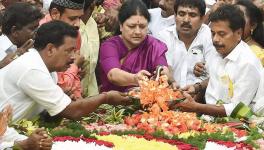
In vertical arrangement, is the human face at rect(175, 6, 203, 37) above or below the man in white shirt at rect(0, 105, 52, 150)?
above

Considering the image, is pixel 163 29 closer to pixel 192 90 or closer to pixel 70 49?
pixel 192 90

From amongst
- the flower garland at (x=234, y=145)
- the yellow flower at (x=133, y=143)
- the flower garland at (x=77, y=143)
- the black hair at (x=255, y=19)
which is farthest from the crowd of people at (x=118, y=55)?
the flower garland at (x=234, y=145)

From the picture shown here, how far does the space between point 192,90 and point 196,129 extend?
3.18 feet

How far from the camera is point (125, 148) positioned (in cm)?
544

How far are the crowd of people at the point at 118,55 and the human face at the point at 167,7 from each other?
12mm

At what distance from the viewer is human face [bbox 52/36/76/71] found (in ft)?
20.1

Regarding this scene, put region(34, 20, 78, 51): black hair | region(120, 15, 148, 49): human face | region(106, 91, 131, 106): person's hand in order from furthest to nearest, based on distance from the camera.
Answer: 1. region(120, 15, 148, 49): human face
2. region(106, 91, 131, 106): person's hand
3. region(34, 20, 78, 51): black hair

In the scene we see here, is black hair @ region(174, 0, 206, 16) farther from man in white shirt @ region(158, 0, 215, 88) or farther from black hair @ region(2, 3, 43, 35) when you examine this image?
black hair @ region(2, 3, 43, 35)

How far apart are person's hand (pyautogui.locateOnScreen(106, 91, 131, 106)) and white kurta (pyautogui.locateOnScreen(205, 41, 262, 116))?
1.00m

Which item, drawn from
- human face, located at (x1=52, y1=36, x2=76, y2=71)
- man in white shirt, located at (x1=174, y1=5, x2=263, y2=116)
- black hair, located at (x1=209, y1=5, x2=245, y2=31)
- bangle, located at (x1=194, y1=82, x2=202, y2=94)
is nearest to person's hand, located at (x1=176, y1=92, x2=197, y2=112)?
man in white shirt, located at (x1=174, y1=5, x2=263, y2=116)

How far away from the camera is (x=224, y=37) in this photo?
278 inches

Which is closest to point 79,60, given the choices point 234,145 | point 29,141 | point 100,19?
point 100,19

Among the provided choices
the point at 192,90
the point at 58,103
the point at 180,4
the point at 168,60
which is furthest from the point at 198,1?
the point at 58,103

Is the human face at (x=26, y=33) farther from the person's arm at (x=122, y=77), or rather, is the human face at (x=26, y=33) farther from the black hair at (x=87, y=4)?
the person's arm at (x=122, y=77)
